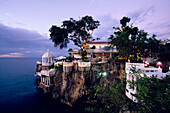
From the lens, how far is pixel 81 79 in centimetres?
1792

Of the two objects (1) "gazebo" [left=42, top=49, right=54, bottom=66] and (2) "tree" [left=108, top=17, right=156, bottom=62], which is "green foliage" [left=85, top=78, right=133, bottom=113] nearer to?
(2) "tree" [left=108, top=17, right=156, bottom=62]

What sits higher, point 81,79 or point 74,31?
point 74,31

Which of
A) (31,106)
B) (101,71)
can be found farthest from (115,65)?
(31,106)

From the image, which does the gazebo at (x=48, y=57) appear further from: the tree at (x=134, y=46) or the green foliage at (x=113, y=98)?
the green foliage at (x=113, y=98)

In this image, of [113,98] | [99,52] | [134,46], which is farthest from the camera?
[99,52]

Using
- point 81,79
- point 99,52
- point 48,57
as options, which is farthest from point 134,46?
point 48,57

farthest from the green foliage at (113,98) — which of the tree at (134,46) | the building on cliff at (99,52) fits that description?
the building on cliff at (99,52)

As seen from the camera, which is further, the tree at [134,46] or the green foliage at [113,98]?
the tree at [134,46]

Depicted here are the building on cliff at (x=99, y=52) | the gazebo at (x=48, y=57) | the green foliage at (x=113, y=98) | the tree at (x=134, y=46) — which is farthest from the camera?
the building on cliff at (x=99, y=52)

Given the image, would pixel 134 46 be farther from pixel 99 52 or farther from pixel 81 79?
pixel 99 52

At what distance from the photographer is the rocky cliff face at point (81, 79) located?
16875 mm

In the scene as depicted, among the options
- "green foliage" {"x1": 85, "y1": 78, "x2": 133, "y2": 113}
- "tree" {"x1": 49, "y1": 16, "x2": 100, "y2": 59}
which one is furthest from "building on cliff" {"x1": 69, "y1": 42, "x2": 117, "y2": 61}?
"green foliage" {"x1": 85, "y1": 78, "x2": 133, "y2": 113}

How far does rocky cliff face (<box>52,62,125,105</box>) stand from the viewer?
664 inches

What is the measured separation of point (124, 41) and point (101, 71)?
336 inches
